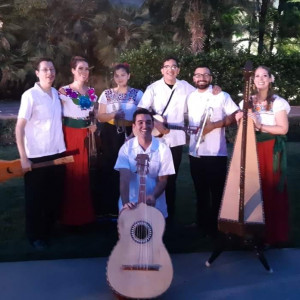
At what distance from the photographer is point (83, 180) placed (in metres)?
4.74

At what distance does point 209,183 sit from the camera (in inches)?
180

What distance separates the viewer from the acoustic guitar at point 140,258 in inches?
127

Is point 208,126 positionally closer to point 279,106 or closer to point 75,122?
point 279,106

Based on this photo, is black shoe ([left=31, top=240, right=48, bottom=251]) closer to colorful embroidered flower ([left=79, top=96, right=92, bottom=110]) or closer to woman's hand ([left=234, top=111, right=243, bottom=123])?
colorful embroidered flower ([left=79, top=96, right=92, bottom=110])

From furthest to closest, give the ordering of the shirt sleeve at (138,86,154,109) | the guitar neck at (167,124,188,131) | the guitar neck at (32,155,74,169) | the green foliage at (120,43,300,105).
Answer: the green foliage at (120,43,300,105) < the shirt sleeve at (138,86,154,109) < the guitar neck at (167,124,188,131) < the guitar neck at (32,155,74,169)

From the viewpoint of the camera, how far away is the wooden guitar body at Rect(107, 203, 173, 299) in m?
3.21

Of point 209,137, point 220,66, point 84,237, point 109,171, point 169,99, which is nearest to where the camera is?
point 209,137

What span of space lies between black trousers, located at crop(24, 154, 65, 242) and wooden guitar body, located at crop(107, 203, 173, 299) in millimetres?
1294

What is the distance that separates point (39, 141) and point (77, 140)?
0.48 metres

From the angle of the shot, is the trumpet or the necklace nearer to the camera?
the trumpet

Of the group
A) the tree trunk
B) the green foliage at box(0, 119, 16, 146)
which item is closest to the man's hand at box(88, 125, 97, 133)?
the green foliage at box(0, 119, 16, 146)

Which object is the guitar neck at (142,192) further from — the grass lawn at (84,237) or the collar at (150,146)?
the grass lawn at (84,237)

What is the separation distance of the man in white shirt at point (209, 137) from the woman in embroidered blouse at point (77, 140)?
0.98 m

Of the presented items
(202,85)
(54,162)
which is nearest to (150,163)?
(54,162)
